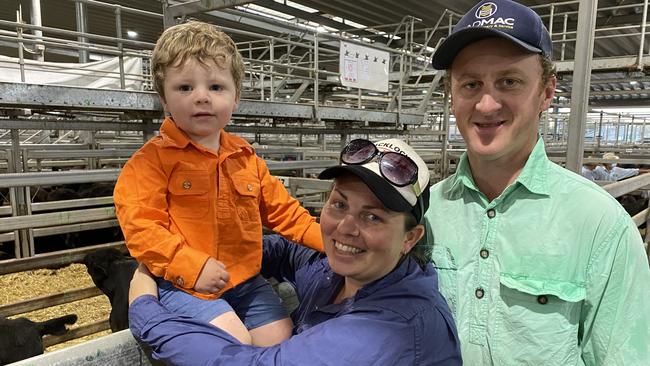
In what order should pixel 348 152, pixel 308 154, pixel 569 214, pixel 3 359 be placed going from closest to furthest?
pixel 569 214 → pixel 348 152 → pixel 3 359 → pixel 308 154

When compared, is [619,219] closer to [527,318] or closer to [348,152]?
[527,318]

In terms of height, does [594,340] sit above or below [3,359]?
above

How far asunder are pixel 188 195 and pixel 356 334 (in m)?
0.74

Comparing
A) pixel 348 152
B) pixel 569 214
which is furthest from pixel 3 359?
pixel 569 214

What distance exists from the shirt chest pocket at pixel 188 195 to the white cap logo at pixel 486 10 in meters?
0.94

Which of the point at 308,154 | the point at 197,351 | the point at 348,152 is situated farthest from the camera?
the point at 308,154

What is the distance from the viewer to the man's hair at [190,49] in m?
1.41

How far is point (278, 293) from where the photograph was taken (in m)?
1.69

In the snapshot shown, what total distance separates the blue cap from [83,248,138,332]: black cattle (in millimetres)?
2600

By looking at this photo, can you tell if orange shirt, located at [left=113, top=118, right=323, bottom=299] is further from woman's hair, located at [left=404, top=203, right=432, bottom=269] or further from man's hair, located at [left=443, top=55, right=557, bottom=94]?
man's hair, located at [left=443, top=55, right=557, bottom=94]

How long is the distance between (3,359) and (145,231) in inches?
77.9

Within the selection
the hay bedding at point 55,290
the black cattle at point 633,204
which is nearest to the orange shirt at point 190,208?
the hay bedding at point 55,290

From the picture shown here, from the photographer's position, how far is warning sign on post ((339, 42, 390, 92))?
5.17 meters

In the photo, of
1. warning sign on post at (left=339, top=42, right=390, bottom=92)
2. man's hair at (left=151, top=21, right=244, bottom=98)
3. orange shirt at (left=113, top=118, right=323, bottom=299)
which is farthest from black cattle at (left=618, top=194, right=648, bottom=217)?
man's hair at (left=151, top=21, right=244, bottom=98)
